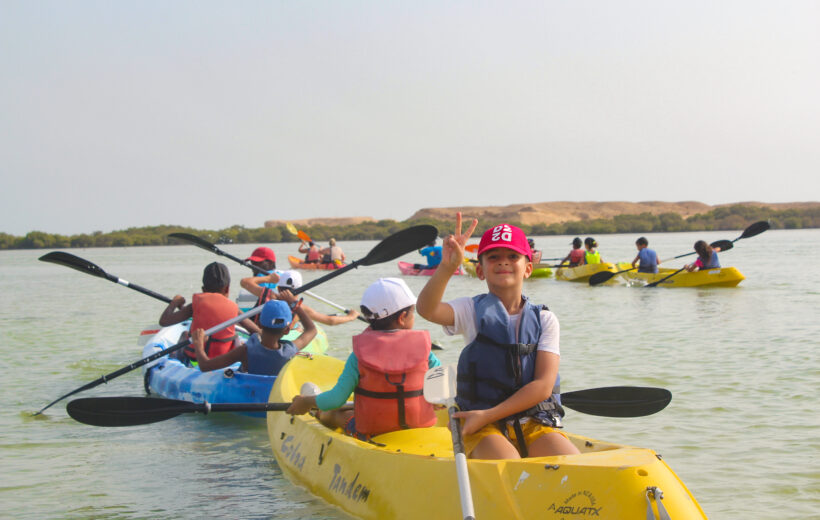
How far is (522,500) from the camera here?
3379mm

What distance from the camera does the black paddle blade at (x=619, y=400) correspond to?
178 inches

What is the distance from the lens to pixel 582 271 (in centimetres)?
2211

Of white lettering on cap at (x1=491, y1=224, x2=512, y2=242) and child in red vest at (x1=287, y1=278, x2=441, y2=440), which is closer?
white lettering on cap at (x1=491, y1=224, x2=512, y2=242)

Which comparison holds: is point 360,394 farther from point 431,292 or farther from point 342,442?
point 431,292

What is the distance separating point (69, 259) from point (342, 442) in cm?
649

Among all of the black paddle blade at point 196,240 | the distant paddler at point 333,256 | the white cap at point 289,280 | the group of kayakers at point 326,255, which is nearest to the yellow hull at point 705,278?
the distant paddler at point 333,256

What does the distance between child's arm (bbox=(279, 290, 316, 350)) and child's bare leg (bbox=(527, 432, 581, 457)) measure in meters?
3.93

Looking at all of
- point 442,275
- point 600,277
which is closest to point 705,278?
point 600,277

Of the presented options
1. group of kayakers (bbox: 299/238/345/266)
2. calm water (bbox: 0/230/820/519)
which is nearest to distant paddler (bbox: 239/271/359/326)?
calm water (bbox: 0/230/820/519)

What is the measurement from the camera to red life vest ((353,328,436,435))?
176 inches

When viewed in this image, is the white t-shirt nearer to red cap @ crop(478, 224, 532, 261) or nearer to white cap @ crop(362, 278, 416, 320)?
red cap @ crop(478, 224, 532, 261)

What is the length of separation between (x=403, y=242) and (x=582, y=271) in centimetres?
1516

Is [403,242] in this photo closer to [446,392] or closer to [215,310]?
[215,310]

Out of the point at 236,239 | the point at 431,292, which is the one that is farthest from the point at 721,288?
the point at 236,239
